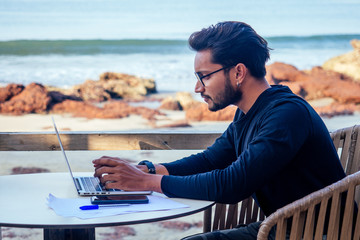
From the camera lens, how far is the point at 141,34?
2138 centimetres

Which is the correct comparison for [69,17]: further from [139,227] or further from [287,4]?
[139,227]

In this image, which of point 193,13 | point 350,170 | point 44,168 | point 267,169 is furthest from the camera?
point 193,13

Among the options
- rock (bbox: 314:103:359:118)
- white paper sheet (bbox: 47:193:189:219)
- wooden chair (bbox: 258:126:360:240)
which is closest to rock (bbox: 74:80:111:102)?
rock (bbox: 314:103:359:118)

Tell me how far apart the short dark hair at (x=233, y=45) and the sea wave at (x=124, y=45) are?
61.9 ft

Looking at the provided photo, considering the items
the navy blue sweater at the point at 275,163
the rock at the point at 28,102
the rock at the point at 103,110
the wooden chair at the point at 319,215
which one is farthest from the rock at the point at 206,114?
the wooden chair at the point at 319,215

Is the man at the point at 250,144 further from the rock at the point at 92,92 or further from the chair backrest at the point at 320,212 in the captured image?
the rock at the point at 92,92

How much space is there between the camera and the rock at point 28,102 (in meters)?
12.4

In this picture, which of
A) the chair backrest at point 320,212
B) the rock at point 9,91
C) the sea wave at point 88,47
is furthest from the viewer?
the sea wave at point 88,47

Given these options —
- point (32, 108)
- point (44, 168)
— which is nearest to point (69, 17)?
point (32, 108)

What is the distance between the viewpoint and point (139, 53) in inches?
813

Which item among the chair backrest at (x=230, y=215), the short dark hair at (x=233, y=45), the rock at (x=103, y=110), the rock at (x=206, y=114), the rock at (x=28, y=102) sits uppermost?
the short dark hair at (x=233, y=45)

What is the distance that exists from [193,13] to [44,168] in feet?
51.8

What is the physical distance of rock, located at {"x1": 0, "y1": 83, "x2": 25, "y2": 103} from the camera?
12.2 metres

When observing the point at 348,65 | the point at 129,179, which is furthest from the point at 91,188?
the point at 348,65
